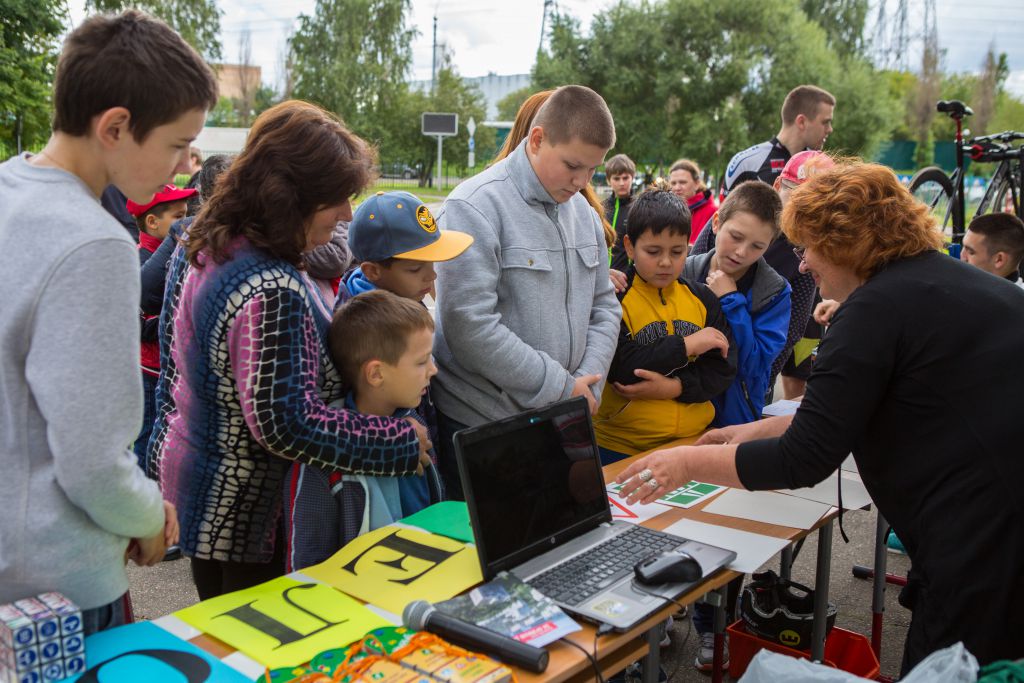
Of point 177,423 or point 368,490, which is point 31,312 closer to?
point 177,423

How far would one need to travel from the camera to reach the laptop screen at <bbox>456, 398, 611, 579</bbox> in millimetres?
1600

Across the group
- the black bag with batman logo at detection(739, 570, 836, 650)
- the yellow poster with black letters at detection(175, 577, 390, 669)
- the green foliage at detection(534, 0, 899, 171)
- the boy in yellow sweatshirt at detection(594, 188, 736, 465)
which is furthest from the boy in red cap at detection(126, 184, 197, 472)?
the green foliage at detection(534, 0, 899, 171)

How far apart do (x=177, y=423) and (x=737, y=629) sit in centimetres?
183

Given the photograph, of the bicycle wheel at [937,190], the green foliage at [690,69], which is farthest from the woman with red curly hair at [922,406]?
the green foliage at [690,69]

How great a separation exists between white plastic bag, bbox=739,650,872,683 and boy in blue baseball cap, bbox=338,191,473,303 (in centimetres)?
111

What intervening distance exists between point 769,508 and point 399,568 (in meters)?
1.04

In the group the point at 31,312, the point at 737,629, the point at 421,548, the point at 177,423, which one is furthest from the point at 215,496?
the point at 737,629

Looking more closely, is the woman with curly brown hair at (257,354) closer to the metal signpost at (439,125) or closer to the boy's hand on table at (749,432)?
the boy's hand on table at (749,432)

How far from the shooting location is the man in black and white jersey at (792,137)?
15.0 ft

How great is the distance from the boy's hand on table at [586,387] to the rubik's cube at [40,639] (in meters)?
1.36

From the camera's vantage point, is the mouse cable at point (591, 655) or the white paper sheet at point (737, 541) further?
the white paper sheet at point (737, 541)

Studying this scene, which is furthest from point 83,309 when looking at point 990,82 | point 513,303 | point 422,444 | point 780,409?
point 990,82

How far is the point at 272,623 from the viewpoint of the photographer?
4.75 ft

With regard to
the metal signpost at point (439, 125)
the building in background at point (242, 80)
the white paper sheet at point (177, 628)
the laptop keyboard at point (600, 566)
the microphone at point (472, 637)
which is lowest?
the white paper sheet at point (177, 628)
